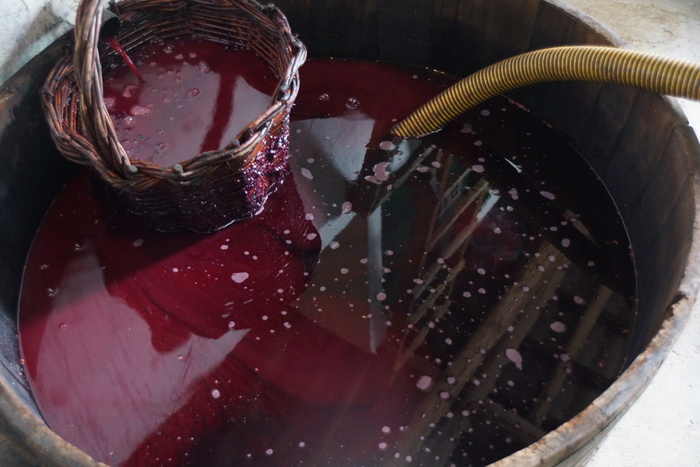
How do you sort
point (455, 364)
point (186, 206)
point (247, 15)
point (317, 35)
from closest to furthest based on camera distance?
point (455, 364), point (186, 206), point (247, 15), point (317, 35)

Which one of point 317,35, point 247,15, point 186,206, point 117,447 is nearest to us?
point 117,447

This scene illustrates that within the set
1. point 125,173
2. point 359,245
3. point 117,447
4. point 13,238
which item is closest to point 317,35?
point 359,245

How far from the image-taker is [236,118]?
1438mm

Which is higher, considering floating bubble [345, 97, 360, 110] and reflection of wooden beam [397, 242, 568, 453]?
floating bubble [345, 97, 360, 110]

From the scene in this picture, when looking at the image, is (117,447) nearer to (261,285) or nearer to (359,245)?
(261,285)

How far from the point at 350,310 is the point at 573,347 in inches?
17.8

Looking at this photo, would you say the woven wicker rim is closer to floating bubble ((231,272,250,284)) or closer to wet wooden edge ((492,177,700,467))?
floating bubble ((231,272,250,284))

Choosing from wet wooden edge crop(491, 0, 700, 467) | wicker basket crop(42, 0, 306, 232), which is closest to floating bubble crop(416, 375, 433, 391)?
wet wooden edge crop(491, 0, 700, 467)

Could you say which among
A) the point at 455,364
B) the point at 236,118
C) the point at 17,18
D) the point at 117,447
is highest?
the point at 17,18

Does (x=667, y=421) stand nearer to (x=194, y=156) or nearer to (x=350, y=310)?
(x=350, y=310)

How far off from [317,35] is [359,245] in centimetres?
71

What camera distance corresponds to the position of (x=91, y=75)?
116 cm

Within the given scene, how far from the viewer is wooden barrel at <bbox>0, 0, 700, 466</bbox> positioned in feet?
3.03

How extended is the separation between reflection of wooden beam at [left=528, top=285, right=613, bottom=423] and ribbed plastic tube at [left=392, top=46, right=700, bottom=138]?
1.43ft
